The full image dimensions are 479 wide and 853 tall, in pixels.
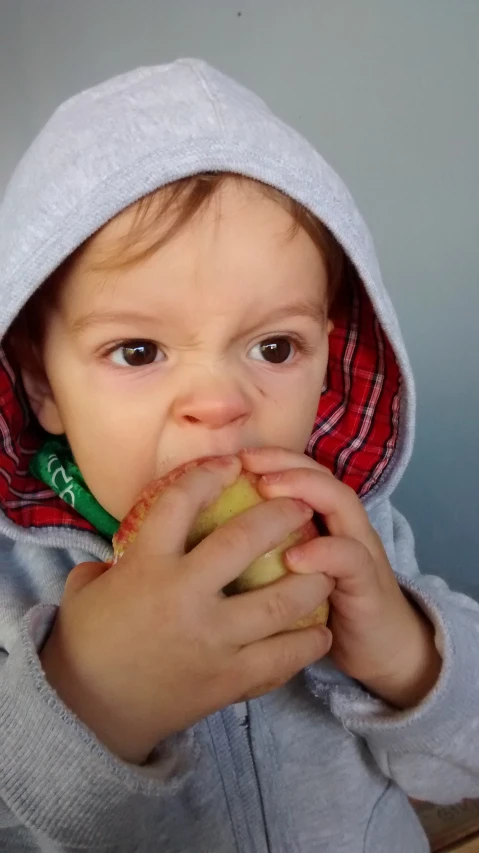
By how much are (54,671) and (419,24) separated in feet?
3.32

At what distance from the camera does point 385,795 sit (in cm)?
70

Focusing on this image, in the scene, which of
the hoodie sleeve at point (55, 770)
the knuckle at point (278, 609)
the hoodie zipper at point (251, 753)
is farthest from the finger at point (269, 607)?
the hoodie zipper at point (251, 753)

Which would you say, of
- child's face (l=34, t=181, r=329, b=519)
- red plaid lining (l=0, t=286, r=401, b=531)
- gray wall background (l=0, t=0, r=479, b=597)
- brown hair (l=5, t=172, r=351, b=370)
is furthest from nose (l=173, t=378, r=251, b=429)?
gray wall background (l=0, t=0, r=479, b=597)

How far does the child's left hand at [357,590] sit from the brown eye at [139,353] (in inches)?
4.6

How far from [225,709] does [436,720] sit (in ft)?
0.64

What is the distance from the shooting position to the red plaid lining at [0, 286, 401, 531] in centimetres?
69

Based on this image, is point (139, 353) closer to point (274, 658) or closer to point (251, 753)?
point (274, 658)

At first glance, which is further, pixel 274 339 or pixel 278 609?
pixel 274 339

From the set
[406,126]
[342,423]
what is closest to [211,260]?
[342,423]

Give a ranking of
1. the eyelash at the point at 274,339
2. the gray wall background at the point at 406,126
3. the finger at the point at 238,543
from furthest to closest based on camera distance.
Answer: the gray wall background at the point at 406,126
the eyelash at the point at 274,339
the finger at the point at 238,543

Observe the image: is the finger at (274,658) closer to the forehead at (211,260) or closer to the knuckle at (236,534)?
the knuckle at (236,534)

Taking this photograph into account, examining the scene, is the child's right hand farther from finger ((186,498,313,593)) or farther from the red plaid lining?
the red plaid lining

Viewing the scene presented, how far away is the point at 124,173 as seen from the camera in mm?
518

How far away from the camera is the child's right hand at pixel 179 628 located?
442 millimetres
